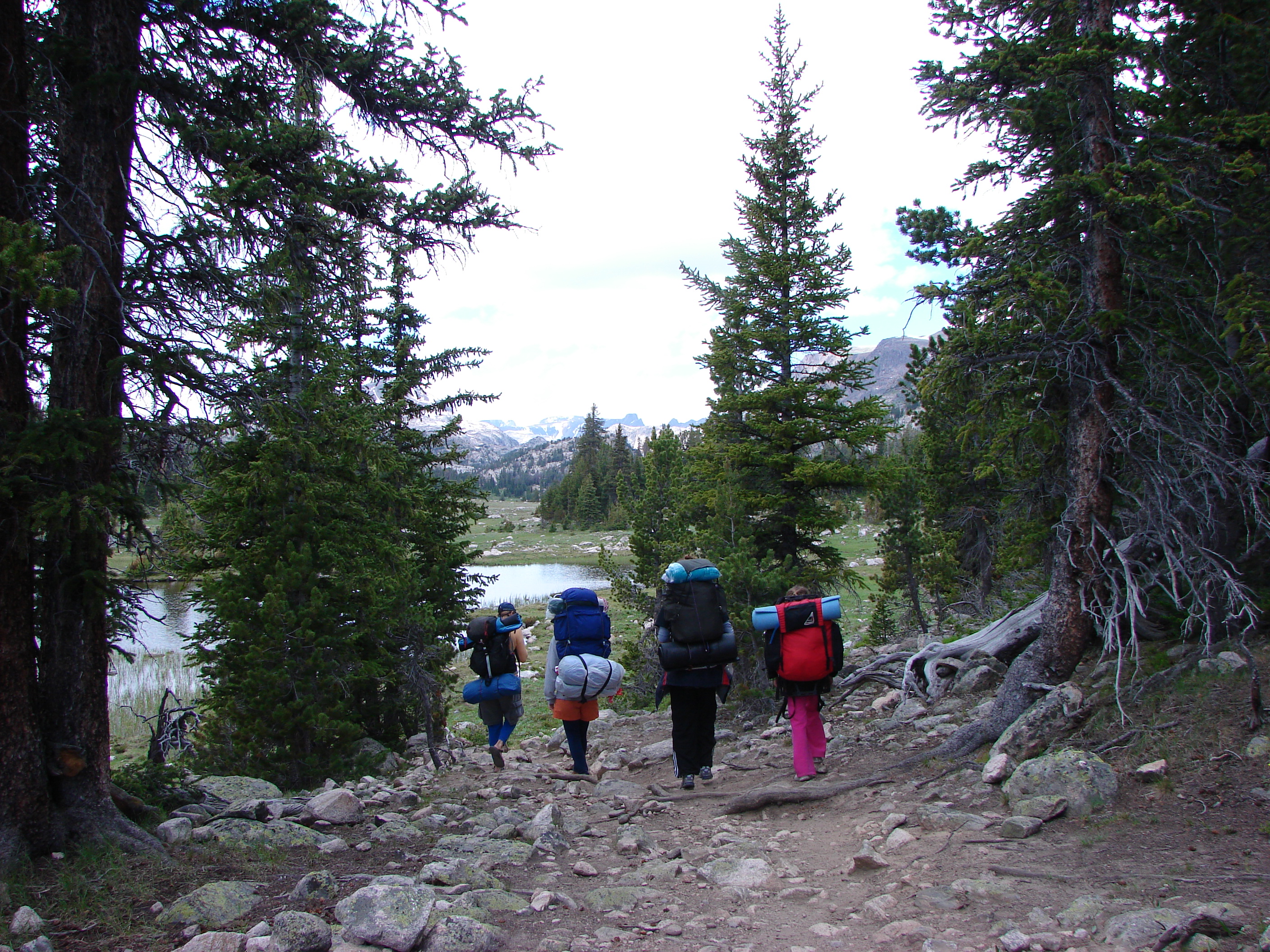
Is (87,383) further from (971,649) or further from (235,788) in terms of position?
(971,649)

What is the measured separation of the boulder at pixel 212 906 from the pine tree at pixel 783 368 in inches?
389

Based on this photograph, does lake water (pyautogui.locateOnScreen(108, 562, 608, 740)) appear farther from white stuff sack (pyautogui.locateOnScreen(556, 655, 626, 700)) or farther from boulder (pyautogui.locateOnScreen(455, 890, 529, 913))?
boulder (pyautogui.locateOnScreen(455, 890, 529, 913))

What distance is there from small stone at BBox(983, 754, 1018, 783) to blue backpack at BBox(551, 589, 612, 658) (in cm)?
329

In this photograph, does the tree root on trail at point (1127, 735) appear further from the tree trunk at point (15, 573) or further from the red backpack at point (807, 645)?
the tree trunk at point (15, 573)

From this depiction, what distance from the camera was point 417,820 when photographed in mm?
6164

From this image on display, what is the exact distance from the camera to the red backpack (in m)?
6.57

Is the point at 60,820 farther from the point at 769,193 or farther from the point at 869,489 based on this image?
the point at 769,193

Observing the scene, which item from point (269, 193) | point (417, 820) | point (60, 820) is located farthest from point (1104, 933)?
point (269, 193)

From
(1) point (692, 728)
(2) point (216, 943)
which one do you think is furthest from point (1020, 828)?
(2) point (216, 943)

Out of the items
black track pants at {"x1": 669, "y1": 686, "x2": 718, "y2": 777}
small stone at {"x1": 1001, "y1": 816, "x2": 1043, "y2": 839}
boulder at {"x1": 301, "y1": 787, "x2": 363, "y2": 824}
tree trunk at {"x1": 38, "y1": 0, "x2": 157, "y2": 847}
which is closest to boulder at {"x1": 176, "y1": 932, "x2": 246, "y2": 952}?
tree trunk at {"x1": 38, "y1": 0, "x2": 157, "y2": 847}

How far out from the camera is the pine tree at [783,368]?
13.4 m

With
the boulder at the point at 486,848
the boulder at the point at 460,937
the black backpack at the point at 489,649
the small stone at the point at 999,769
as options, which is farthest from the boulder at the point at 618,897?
the black backpack at the point at 489,649

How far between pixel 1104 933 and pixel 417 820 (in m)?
4.97

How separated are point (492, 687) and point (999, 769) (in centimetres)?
514
